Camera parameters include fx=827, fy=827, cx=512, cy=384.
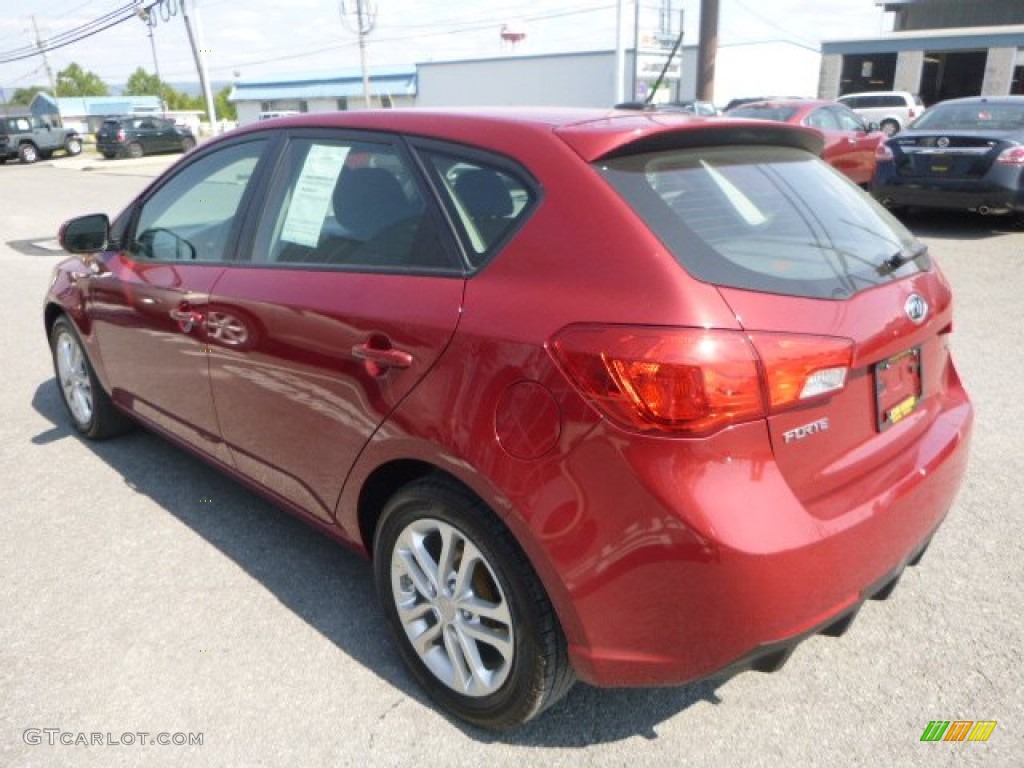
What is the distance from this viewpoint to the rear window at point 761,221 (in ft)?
6.49

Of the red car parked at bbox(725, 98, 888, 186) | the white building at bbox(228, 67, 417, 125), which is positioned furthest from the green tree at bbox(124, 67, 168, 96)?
the red car parked at bbox(725, 98, 888, 186)

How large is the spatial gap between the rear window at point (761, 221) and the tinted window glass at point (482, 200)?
0.25m

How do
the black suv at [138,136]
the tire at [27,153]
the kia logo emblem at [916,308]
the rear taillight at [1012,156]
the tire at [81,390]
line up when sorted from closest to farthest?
1. the kia logo emblem at [916,308]
2. the tire at [81,390]
3. the rear taillight at [1012,156]
4. the black suv at [138,136]
5. the tire at [27,153]

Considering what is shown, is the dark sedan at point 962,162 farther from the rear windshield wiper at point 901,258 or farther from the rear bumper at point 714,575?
the rear bumper at point 714,575

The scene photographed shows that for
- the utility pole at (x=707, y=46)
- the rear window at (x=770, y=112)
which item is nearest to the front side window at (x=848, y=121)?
the rear window at (x=770, y=112)

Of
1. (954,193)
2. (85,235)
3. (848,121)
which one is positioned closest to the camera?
(85,235)

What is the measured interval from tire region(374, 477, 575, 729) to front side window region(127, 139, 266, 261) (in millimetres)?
1383

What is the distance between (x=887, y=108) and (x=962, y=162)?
23.1 meters

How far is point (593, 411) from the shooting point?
187 cm

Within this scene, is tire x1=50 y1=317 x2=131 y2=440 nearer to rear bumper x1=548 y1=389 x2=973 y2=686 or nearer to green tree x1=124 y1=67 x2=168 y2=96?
rear bumper x1=548 y1=389 x2=973 y2=686

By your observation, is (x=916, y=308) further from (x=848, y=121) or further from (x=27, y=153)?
(x=27, y=153)

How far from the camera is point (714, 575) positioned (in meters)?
1.82

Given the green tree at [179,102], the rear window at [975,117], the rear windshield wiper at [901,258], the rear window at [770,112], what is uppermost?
the rear windshield wiper at [901,258]

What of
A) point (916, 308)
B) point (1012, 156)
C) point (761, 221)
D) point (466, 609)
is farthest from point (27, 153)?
point (916, 308)
